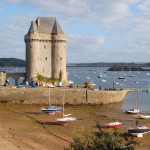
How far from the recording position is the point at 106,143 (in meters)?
15.1

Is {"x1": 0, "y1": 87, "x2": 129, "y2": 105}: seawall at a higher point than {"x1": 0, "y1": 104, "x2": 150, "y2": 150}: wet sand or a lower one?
higher

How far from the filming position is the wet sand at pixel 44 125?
77.5 feet

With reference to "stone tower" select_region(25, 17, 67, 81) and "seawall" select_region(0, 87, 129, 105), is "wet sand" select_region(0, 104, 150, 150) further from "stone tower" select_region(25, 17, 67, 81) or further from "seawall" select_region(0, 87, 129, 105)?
"stone tower" select_region(25, 17, 67, 81)

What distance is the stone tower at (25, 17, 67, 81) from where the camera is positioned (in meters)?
50.5

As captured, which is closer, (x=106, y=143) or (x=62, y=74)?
(x=106, y=143)

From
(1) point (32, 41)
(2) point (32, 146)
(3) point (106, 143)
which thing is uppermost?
(1) point (32, 41)

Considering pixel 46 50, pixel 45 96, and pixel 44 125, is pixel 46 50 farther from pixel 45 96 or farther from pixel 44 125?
pixel 44 125

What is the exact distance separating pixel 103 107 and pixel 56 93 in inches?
226

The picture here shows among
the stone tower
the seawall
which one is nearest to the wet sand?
the seawall

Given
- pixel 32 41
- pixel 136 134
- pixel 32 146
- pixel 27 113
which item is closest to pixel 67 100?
pixel 27 113

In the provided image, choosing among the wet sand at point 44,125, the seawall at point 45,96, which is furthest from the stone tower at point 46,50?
the wet sand at point 44,125

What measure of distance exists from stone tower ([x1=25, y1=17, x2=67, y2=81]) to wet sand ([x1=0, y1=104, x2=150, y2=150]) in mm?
10279

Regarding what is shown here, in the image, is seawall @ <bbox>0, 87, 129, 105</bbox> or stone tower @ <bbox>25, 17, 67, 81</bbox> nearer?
seawall @ <bbox>0, 87, 129, 105</bbox>

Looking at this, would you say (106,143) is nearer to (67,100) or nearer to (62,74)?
(67,100)
